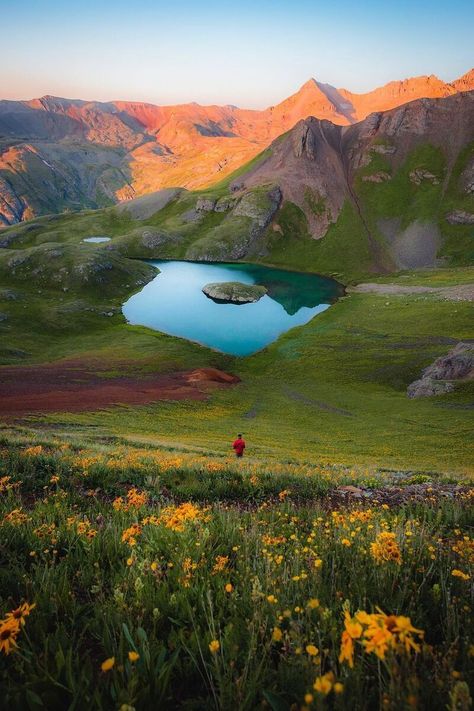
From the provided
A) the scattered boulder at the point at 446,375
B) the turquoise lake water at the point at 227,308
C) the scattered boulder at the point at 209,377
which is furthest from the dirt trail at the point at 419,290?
the scattered boulder at the point at 209,377

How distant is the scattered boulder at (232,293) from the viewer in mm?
128500

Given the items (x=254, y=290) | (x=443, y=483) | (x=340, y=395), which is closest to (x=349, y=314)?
(x=254, y=290)

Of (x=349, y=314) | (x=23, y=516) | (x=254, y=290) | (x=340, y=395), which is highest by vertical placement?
(x=254, y=290)

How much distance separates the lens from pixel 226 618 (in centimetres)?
395

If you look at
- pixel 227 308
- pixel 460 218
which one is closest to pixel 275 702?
pixel 227 308

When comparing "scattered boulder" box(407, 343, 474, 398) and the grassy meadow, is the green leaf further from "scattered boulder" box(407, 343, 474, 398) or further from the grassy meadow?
"scattered boulder" box(407, 343, 474, 398)

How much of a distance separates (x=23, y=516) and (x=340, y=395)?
59942 millimetres

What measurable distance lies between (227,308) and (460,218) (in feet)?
465

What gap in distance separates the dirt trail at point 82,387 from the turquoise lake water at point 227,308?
78.9 ft

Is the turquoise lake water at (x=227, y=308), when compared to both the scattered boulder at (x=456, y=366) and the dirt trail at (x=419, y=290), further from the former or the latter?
the scattered boulder at (x=456, y=366)

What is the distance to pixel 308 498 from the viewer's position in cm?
1211

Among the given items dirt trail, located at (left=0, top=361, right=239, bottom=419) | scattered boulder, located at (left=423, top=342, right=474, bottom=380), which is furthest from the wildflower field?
scattered boulder, located at (left=423, top=342, right=474, bottom=380)

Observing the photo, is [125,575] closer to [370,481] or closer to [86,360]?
[370,481]

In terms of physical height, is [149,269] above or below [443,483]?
above
